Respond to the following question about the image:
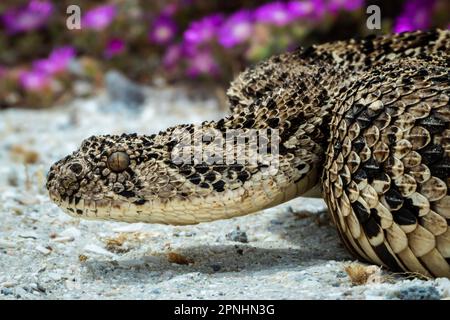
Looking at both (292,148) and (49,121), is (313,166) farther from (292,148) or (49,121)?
(49,121)

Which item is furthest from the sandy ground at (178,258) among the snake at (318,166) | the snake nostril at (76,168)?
the snake nostril at (76,168)

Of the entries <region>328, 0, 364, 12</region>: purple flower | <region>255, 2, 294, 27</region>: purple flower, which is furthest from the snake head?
<region>328, 0, 364, 12</region>: purple flower

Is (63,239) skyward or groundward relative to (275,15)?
groundward

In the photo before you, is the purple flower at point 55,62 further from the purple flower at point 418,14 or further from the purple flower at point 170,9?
the purple flower at point 418,14

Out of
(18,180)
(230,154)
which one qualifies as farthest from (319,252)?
(18,180)

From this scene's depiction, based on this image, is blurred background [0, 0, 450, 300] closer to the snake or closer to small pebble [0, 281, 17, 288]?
small pebble [0, 281, 17, 288]

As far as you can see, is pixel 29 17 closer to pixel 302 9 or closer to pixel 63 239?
pixel 302 9

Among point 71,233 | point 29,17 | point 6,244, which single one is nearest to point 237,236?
point 71,233
